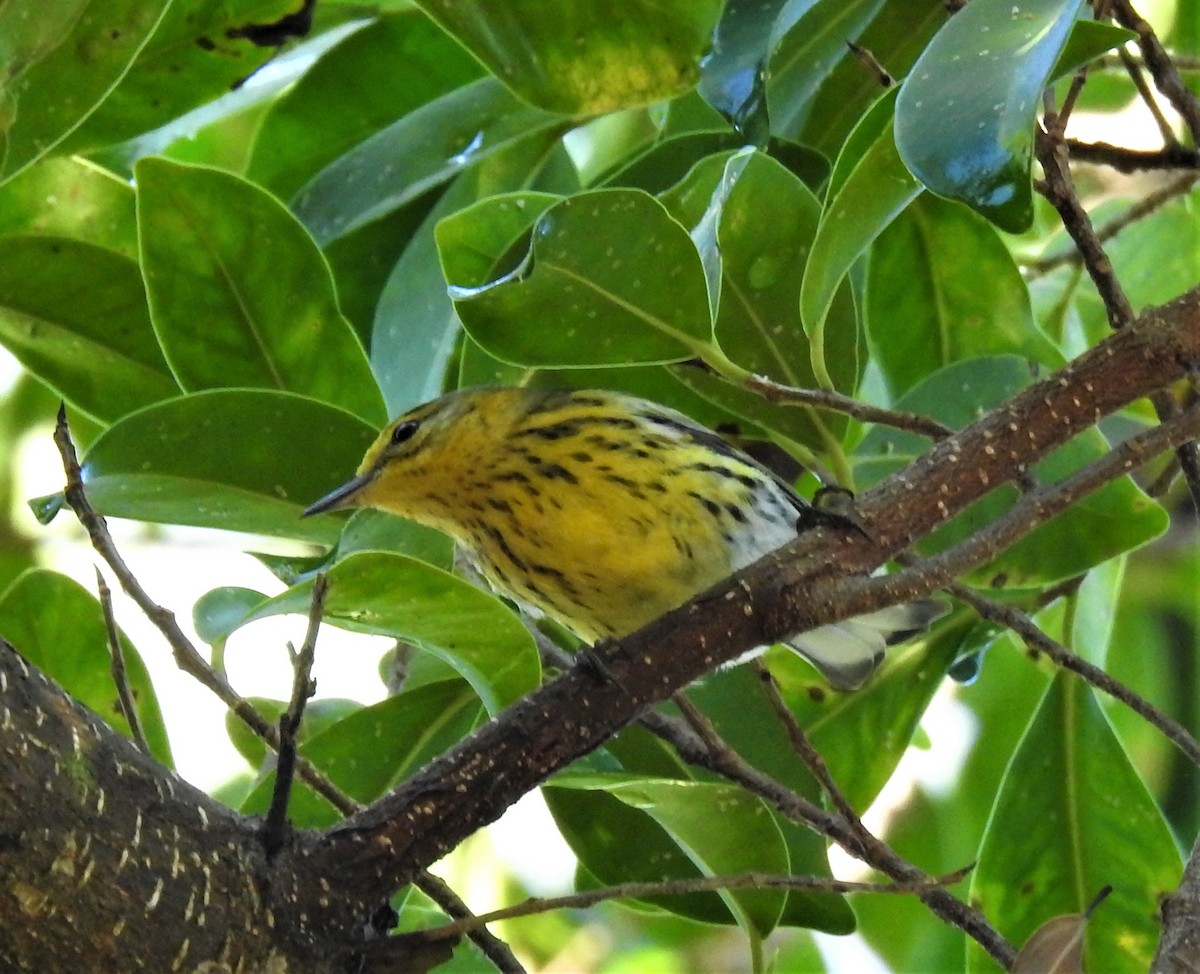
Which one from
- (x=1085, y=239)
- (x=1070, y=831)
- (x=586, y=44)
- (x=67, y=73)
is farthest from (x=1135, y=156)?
(x=67, y=73)

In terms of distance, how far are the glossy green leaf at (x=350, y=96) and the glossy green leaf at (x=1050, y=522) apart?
0.89m

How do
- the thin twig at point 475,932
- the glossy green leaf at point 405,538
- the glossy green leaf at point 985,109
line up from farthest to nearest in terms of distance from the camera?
the glossy green leaf at point 405,538 → the thin twig at point 475,932 → the glossy green leaf at point 985,109

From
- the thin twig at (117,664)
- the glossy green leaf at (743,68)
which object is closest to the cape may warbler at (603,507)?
the glossy green leaf at (743,68)

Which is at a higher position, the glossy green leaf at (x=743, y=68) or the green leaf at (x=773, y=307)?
the glossy green leaf at (x=743, y=68)

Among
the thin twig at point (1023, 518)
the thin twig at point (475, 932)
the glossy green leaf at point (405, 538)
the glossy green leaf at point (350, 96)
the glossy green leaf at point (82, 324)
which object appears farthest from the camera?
the glossy green leaf at point (350, 96)

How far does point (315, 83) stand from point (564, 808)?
1147mm

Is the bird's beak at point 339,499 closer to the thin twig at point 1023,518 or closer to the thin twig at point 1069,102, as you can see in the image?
the thin twig at point 1023,518

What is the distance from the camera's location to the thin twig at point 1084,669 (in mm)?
1653

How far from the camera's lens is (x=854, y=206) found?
1610mm

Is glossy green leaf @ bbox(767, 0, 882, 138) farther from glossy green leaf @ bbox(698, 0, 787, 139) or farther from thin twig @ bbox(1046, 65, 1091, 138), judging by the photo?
thin twig @ bbox(1046, 65, 1091, 138)

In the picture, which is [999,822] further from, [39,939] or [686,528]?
[39,939]

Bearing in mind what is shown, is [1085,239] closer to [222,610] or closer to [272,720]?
[222,610]

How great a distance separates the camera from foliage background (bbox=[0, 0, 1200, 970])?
66.2 inches

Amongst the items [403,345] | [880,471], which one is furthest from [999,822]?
[403,345]
